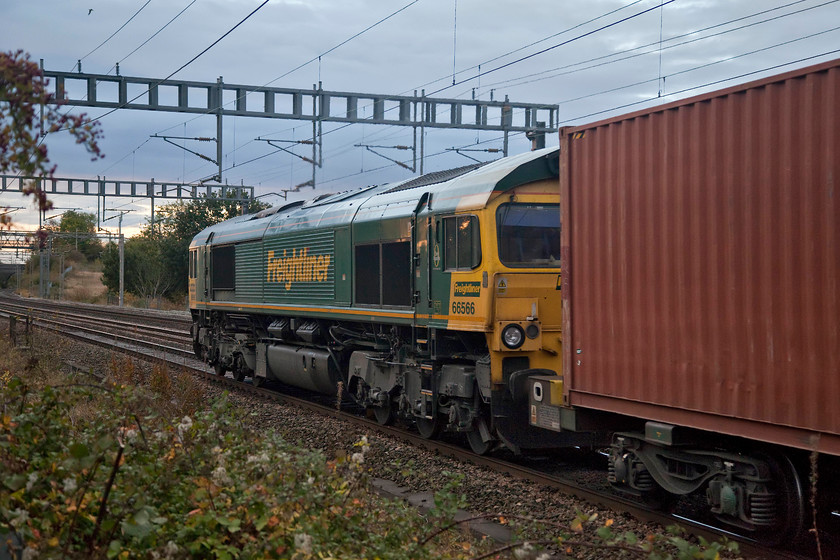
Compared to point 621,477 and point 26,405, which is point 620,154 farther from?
point 26,405

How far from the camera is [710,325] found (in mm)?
6082

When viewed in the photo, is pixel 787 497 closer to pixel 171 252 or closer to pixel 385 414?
pixel 385 414

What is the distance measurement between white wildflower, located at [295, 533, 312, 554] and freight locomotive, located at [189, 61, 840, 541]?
2.86m

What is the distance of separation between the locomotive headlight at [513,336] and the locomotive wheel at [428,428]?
2.16 meters

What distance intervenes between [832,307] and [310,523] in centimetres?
352

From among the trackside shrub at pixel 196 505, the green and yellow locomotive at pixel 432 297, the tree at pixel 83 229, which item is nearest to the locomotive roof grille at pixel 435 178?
the green and yellow locomotive at pixel 432 297

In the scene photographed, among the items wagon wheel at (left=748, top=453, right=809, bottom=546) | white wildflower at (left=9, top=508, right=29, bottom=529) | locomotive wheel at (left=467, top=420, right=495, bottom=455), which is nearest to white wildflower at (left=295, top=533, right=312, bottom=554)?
white wildflower at (left=9, top=508, right=29, bottom=529)

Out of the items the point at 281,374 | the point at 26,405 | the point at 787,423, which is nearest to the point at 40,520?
the point at 26,405

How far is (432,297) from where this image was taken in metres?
9.87

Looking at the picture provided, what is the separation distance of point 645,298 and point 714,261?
78 centimetres

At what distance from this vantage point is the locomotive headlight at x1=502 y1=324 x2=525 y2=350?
870 centimetres

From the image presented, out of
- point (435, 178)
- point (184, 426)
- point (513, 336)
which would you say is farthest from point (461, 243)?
point (184, 426)

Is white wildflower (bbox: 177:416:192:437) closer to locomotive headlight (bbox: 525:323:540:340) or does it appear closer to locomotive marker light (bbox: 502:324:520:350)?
locomotive marker light (bbox: 502:324:520:350)

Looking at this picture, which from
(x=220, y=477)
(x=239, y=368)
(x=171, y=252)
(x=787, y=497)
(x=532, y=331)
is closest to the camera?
(x=220, y=477)
